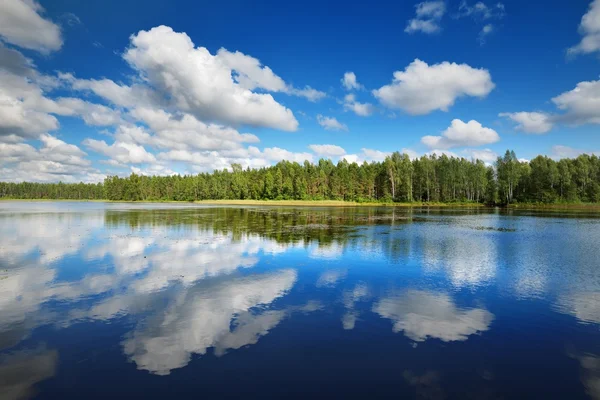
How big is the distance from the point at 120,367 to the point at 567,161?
148 meters

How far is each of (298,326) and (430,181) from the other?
130 metres

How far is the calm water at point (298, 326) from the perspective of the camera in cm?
764

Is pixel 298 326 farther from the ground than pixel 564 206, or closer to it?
closer to it

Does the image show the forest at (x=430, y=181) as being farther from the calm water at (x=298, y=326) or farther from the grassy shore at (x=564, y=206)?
the calm water at (x=298, y=326)

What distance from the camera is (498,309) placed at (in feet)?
41.9

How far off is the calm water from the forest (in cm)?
10876

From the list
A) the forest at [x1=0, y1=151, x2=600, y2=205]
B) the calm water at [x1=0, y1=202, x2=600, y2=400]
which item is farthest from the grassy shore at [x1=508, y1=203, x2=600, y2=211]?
the calm water at [x1=0, y1=202, x2=600, y2=400]

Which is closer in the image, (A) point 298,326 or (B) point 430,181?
(A) point 298,326

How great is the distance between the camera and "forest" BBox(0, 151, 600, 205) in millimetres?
108062

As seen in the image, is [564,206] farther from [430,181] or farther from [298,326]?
[298,326]

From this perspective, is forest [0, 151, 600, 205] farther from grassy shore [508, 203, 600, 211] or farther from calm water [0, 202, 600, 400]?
calm water [0, 202, 600, 400]

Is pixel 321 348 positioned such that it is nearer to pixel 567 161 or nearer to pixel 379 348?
pixel 379 348

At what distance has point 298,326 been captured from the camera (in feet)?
35.8

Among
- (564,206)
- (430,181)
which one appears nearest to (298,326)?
(564,206)
